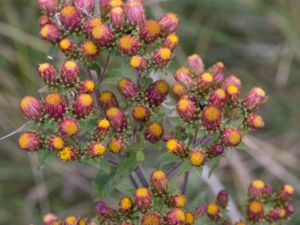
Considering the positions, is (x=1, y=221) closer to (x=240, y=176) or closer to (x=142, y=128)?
(x=240, y=176)

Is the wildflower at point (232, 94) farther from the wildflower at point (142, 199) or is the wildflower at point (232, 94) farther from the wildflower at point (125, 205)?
the wildflower at point (125, 205)

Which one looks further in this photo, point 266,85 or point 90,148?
point 266,85

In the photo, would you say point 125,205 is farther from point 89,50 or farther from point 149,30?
point 149,30

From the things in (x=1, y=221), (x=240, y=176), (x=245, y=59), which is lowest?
(x=240, y=176)

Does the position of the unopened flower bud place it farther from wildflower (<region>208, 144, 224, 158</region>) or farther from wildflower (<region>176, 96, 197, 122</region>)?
wildflower (<region>176, 96, 197, 122</region>)

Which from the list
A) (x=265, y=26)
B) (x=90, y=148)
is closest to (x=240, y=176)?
(x=265, y=26)
